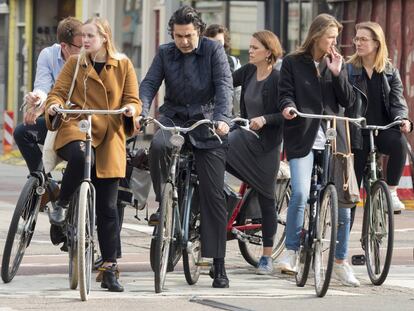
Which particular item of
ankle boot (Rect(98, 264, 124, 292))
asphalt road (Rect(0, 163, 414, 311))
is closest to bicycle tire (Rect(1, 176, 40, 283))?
asphalt road (Rect(0, 163, 414, 311))

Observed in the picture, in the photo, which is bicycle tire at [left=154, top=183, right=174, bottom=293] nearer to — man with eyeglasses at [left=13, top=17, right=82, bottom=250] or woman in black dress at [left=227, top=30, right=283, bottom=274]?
man with eyeglasses at [left=13, top=17, right=82, bottom=250]

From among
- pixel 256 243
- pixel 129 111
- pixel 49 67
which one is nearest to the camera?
pixel 129 111

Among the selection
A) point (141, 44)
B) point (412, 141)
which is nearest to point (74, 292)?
point (412, 141)

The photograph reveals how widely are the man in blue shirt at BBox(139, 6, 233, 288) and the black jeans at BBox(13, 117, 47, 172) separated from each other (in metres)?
0.87

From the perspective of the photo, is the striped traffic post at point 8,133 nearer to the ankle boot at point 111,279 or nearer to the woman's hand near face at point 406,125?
the woman's hand near face at point 406,125

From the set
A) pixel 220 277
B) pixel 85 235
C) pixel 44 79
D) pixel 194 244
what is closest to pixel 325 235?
pixel 220 277

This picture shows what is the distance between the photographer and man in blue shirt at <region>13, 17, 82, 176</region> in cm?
1039

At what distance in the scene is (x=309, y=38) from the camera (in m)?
10.2

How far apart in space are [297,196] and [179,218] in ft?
3.04

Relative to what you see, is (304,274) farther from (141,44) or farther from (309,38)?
(141,44)

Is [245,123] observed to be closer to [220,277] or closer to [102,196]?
[220,277]

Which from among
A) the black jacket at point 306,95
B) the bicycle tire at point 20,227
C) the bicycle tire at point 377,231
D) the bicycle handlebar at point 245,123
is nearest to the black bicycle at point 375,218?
the bicycle tire at point 377,231

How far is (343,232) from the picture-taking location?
10.5m

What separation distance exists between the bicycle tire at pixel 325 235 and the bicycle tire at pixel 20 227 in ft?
6.20
